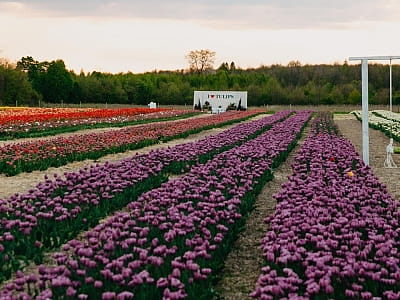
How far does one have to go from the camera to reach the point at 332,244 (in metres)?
5.26

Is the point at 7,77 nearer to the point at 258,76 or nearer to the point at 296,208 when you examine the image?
the point at 258,76

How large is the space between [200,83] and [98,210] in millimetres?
93472

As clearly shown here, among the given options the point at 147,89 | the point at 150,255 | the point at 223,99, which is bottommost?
the point at 150,255

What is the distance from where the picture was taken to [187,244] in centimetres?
538

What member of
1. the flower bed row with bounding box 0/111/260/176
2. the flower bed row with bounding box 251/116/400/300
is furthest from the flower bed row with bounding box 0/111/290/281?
the flower bed row with bounding box 0/111/260/176

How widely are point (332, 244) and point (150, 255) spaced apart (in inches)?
65.2

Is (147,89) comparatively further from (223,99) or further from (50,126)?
(50,126)

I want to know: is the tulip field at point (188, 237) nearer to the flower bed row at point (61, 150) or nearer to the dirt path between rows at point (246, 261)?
the dirt path between rows at point (246, 261)

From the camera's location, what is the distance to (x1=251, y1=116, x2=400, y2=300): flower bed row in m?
4.40

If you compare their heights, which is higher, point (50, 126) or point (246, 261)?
point (50, 126)

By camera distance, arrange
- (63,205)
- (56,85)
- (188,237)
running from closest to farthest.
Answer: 1. (188,237)
2. (63,205)
3. (56,85)

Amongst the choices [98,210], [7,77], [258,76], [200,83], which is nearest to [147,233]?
[98,210]

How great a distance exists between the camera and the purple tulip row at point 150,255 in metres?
4.37

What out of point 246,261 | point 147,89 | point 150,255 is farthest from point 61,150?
point 147,89
